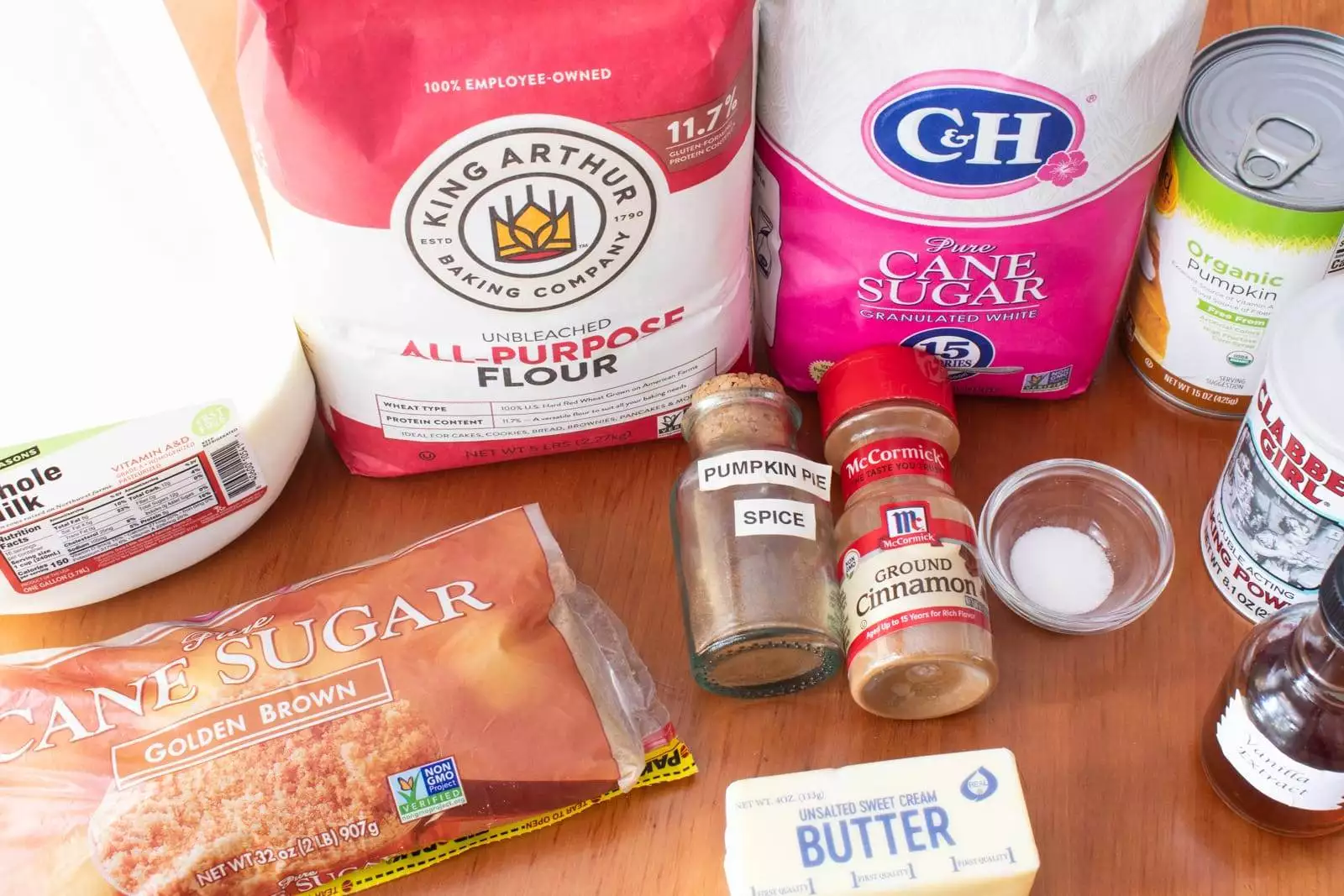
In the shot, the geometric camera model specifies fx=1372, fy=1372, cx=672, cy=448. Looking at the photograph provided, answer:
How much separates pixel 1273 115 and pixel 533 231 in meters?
0.46

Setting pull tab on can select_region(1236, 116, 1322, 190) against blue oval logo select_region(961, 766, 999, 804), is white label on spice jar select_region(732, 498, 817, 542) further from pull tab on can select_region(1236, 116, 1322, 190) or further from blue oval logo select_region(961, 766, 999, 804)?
pull tab on can select_region(1236, 116, 1322, 190)

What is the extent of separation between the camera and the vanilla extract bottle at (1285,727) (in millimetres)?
733

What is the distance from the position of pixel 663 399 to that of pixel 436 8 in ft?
1.03

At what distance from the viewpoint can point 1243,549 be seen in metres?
0.86

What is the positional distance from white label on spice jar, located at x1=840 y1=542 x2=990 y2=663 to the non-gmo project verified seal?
242 mm

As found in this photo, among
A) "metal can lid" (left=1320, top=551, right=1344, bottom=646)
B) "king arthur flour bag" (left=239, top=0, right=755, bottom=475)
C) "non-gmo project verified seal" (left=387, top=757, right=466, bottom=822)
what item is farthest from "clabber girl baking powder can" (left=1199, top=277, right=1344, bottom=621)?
"non-gmo project verified seal" (left=387, top=757, right=466, bottom=822)

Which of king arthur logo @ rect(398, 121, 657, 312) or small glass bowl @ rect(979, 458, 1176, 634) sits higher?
king arthur logo @ rect(398, 121, 657, 312)

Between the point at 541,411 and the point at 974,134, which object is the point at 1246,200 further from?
the point at 541,411

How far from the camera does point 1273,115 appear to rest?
0.85 meters

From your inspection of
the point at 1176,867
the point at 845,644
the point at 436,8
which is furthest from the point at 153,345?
the point at 1176,867

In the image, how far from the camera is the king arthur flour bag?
72 cm

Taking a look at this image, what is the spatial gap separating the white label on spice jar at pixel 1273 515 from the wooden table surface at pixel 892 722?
0.03 metres

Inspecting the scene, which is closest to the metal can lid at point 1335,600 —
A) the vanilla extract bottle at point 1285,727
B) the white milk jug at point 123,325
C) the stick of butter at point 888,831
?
the vanilla extract bottle at point 1285,727

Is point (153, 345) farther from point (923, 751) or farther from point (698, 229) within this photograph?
point (923, 751)
